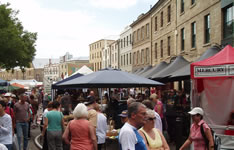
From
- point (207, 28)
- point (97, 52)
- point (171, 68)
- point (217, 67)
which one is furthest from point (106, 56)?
point (217, 67)

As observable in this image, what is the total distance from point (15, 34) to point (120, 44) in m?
26.4

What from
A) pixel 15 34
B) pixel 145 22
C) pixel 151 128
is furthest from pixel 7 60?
pixel 151 128

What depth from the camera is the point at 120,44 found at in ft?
180

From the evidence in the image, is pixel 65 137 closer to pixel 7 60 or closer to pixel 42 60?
pixel 7 60

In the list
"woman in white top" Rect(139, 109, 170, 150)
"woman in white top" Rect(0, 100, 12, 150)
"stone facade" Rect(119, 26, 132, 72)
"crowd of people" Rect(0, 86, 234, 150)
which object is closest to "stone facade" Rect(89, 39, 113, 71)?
"stone facade" Rect(119, 26, 132, 72)

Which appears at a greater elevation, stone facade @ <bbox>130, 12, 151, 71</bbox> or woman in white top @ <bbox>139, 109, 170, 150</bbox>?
stone facade @ <bbox>130, 12, 151, 71</bbox>

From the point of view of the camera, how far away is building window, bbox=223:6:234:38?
15538 millimetres

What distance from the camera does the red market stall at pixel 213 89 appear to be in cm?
802

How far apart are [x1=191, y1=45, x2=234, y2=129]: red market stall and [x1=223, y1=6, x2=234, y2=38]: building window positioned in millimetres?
6742

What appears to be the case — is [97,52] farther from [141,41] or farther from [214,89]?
[214,89]

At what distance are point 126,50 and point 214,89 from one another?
132 feet

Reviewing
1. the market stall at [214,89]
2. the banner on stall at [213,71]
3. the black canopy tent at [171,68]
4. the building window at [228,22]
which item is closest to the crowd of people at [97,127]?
the market stall at [214,89]

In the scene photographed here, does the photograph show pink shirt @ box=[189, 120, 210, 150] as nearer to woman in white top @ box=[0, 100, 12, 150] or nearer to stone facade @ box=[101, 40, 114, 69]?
woman in white top @ box=[0, 100, 12, 150]

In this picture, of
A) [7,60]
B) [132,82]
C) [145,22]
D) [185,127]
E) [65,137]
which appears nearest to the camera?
[65,137]
